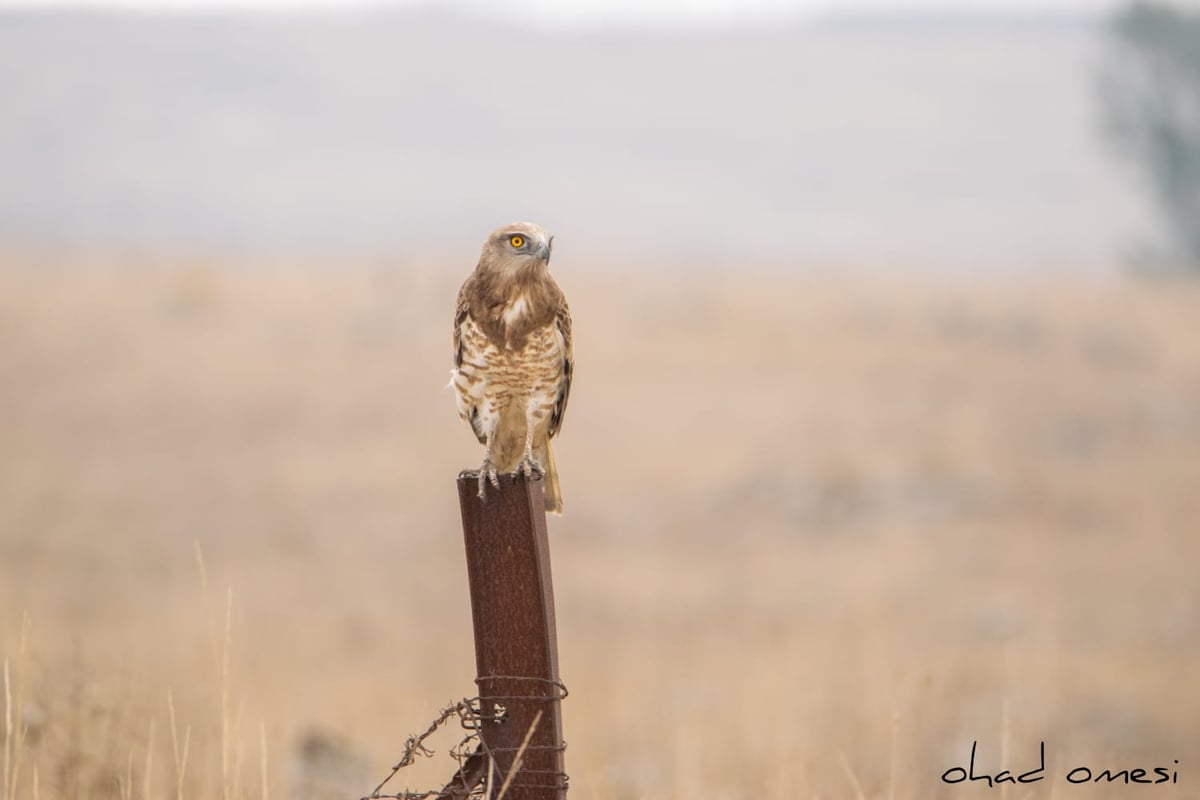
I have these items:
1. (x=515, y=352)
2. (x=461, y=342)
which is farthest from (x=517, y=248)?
(x=461, y=342)

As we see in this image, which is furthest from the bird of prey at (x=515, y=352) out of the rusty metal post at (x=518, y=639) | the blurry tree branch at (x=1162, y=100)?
the blurry tree branch at (x=1162, y=100)

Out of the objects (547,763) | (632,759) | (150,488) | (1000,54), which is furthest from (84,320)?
(1000,54)

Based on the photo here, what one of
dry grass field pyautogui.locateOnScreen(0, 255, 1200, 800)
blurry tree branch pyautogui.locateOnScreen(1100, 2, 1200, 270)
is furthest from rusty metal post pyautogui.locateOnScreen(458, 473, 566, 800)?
blurry tree branch pyautogui.locateOnScreen(1100, 2, 1200, 270)

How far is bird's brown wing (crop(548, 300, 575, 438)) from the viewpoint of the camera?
4352mm

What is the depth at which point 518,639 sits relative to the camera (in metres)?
3.00

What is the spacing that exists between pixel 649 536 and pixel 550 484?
1144 cm

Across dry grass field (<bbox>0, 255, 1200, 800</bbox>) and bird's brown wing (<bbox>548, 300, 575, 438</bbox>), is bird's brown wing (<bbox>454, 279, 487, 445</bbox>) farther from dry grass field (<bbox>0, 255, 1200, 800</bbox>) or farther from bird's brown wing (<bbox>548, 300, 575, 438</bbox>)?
dry grass field (<bbox>0, 255, 1200, 800</bbox>)

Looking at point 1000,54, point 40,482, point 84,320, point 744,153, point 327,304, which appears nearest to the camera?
point 40,482

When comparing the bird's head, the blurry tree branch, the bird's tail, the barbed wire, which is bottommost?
the barbed wire

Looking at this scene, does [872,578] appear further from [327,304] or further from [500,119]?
[500,119]

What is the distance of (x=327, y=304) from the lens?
84.8 ft

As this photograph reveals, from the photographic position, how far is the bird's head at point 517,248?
390 cm

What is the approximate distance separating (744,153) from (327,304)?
90.9 m

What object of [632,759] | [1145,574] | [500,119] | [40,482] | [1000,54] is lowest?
[632,759]
